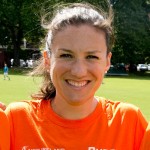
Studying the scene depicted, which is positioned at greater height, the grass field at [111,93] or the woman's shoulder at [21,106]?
the woman's shoulder at [21,106]

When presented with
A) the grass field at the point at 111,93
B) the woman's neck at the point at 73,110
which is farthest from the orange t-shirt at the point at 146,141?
the grass field at the point at 111,93

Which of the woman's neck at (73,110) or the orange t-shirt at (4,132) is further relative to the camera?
the woman's neck at (73,110)

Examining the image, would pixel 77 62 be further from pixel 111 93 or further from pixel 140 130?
pixel 111 93

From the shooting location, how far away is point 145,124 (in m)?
2.93

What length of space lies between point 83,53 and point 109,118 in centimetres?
50

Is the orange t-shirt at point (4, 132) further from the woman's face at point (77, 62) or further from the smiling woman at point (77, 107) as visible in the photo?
the woman's face at point (77, 62)

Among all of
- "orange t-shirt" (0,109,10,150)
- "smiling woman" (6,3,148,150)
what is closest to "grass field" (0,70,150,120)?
"smiling woman" (6,3,148,150)

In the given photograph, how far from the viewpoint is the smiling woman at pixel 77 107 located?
2838 millimetres

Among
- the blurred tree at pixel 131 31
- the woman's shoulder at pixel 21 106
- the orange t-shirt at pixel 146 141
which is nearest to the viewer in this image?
the orange t-shirt at pixel 146 141

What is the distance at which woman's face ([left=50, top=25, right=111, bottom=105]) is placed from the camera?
2.82 meters

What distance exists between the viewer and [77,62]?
282 centimetres

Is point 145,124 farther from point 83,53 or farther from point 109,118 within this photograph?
point 83,53

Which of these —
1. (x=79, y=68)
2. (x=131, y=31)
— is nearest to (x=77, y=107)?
(x=79, y=68)

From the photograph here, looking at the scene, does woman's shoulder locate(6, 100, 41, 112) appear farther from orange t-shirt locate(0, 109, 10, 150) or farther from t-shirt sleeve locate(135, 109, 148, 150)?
t-shirt sleeve locate(135, 109, 148, 150)
